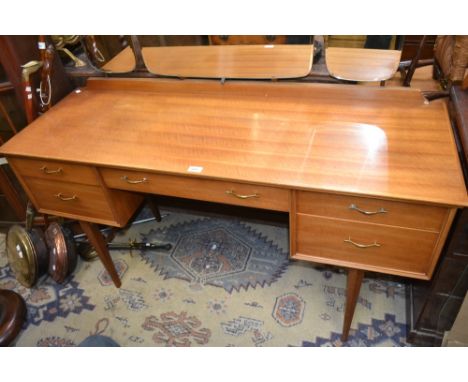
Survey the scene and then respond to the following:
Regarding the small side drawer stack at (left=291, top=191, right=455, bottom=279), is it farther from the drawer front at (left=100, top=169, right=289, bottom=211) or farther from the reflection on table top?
the reflection on table top

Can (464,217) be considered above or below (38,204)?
above

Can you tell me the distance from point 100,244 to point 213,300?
560 mm

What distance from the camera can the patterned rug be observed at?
1.54m

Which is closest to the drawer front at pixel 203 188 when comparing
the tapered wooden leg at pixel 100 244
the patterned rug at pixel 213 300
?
the tapered wooden leg at pixel 100 244

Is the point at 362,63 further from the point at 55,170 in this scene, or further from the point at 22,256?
the point at 22,256

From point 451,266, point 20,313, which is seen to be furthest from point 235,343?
point 20,313

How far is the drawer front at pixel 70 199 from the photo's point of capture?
4.45 feet

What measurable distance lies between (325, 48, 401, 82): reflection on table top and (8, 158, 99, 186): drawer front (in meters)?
0.94

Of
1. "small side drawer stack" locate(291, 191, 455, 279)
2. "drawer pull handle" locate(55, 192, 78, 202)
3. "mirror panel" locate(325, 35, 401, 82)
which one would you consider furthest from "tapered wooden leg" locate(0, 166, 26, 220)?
"mirror panel" locate(325, 35, 401, 82)

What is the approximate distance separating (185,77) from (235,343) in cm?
112

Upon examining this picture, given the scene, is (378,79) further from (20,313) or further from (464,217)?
(20,313)

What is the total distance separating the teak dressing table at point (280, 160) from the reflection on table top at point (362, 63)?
66 mm

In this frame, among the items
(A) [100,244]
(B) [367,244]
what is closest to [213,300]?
(A) [100,244]

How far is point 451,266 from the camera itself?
1076 millimetres
